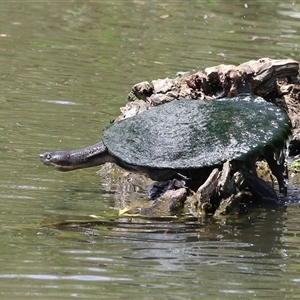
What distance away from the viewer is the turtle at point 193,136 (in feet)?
21.4

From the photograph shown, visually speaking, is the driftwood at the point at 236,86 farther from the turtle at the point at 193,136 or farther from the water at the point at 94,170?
the water at the point at 94,170

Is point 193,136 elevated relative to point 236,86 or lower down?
lower down

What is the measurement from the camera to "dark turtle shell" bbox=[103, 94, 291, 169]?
6.51 m

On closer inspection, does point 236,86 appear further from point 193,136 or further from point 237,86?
point 193,136

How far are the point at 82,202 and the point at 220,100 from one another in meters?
1.32

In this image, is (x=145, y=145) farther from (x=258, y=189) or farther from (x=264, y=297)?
(x=264, y=297)

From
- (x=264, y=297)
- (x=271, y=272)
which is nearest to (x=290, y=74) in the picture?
(x=271, y=272)

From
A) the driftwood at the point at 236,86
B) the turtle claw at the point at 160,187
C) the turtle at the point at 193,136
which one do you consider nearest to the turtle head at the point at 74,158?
the turtle at the point at 193,136

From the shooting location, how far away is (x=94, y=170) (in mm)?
7930

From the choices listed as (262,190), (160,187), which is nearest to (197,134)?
(160,187)

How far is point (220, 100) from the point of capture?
7078 mm

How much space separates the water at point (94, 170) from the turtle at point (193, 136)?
0.42 m

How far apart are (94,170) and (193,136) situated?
1567 mm

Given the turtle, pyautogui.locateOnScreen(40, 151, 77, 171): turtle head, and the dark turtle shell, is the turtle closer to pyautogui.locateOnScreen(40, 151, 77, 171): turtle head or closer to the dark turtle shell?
the dark turtle shell
